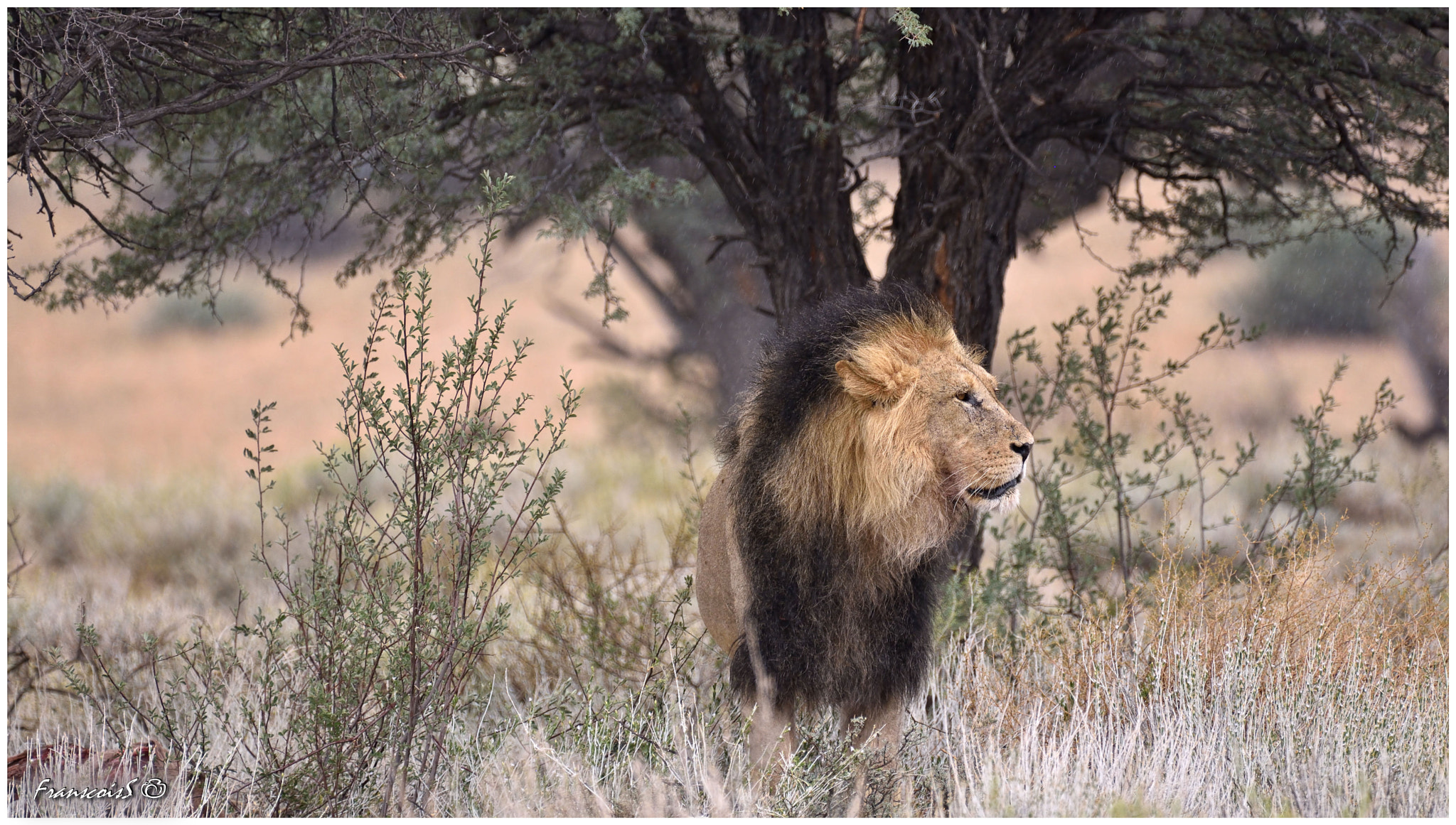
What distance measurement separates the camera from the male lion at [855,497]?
11.4 ft

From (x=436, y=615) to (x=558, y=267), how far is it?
13.8 m

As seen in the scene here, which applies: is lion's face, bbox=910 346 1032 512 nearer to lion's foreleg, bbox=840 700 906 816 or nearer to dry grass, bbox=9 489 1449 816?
lion's foreleg, bbox=840 700 906 816

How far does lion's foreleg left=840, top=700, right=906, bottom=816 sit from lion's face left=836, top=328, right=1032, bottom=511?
0.82 m

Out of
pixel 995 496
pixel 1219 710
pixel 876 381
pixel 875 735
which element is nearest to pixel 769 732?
pixel 875 735

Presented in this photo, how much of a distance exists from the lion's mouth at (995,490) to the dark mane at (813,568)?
0.41 m

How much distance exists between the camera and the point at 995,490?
3.42m

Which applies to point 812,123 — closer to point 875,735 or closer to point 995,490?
point 995,490

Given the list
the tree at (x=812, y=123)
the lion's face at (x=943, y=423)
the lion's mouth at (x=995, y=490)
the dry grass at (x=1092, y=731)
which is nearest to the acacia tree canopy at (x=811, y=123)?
the tree at (x=812, y=123)

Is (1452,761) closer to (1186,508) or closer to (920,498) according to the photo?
(920,498)

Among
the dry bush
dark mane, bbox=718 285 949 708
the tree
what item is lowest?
the dry bush

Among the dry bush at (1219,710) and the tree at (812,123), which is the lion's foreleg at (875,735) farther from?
the tree at (812,123)

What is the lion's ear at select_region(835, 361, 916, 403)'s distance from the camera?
3469 millimetres

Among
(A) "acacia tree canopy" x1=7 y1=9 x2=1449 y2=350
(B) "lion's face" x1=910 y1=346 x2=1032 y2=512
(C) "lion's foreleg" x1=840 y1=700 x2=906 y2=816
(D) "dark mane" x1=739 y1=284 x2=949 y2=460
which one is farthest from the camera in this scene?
(A) "acacia tree canopy" x1=7 y1=9 x2=1449 y2=350

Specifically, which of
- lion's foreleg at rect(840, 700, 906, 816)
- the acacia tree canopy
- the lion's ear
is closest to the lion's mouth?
the lion's ear
